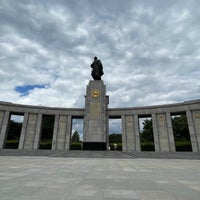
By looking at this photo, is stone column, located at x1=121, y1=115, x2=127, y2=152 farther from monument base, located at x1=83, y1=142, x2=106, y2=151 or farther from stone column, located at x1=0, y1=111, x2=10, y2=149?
stone column, located at x1=0, y1=111, x2=10, y2=149

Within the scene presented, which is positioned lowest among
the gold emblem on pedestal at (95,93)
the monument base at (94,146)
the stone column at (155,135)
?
the monument base at (94,146)

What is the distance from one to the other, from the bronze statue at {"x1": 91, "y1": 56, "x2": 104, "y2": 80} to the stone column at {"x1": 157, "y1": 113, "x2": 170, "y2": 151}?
1354 centimetres

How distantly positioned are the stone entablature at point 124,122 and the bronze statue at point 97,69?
713cm

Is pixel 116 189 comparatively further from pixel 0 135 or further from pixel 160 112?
pixel 0 135

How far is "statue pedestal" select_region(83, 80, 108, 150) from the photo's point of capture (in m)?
27.0

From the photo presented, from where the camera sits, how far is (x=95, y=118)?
94.2 ft

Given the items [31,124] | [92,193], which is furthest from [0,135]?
[92,193]

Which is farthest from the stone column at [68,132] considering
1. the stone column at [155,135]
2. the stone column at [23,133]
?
the stone column at [155,135]

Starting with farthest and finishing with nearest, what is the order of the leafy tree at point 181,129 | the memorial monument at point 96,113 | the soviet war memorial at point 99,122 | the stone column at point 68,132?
the leafy tree at point 181,129, the stone column at point 68,132, the soviet war memorial at point 99,122, the memorial monument at point 96,113

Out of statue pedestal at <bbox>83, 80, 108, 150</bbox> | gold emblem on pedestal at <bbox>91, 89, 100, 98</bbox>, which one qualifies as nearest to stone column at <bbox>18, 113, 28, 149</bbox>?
statue pedestal at <bbox>83, 80, 108, 150</bbox>

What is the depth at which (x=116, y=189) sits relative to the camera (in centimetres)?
460

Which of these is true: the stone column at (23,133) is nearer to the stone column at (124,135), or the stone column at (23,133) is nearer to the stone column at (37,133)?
the stone column at (37,133)

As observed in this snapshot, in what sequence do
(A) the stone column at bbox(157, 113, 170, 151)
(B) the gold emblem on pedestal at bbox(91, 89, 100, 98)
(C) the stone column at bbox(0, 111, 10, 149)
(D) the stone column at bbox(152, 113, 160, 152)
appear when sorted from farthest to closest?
(B) the gold emblem on pedestal at bbox(91, 89, 100, 98), (C) the stone column at bbox(0, 111, 10, 149), (D) the stone column at bbox(152, 113, 160, 152), (A) the stone column at bbox(157, 113, 170, 151)

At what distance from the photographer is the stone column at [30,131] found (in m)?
30.4
